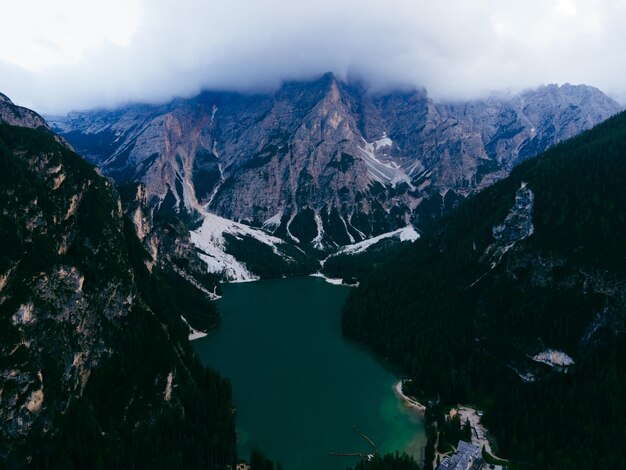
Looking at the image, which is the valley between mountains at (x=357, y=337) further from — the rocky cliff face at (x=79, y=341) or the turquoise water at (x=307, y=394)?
the turquoise water at (x=307, y=394)

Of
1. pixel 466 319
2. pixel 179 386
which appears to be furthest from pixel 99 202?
pixel 466 319

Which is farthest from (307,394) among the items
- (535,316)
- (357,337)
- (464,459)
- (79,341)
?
(535,316)

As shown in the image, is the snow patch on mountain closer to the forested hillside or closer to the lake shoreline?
the forested hillside

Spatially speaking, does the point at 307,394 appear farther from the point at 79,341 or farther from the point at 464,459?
the point at 79,341

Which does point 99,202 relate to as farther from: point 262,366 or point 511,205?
point 511,205

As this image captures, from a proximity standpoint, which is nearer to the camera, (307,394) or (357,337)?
(307,394)

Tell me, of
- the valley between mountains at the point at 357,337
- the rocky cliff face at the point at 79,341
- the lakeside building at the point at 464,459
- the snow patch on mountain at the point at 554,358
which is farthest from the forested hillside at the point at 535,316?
the rocky cliff face at the point at 79,341
